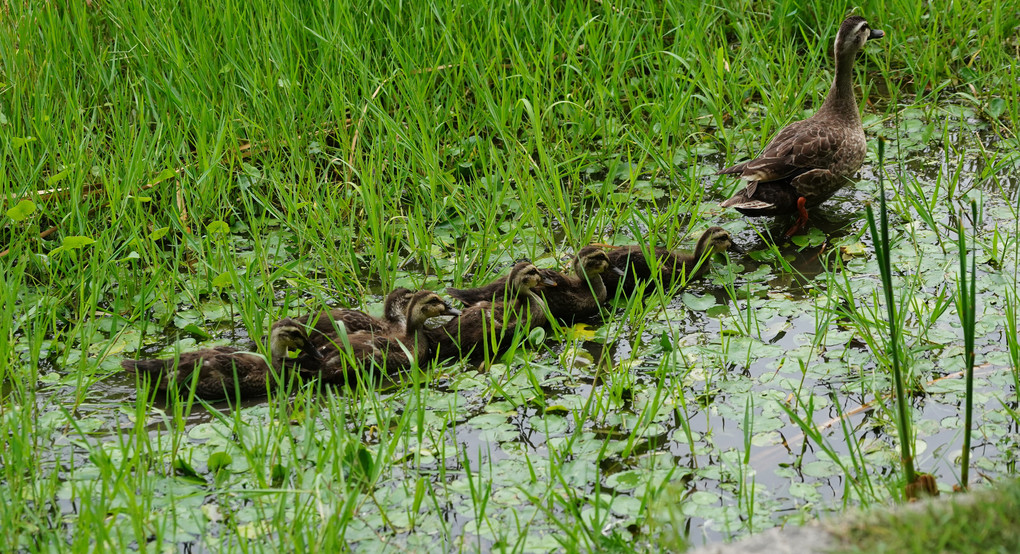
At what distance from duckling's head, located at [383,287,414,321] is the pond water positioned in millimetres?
428

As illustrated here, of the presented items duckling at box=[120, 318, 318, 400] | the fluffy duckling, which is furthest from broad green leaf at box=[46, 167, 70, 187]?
the fluffy duckling

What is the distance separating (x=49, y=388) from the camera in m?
4.24

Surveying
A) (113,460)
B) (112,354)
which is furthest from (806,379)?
(112,354)

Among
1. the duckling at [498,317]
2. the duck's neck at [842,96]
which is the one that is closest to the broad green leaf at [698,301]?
the duckling at [498,317]

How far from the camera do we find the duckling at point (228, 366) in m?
4.12

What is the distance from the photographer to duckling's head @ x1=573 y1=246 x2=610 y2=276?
190 inches

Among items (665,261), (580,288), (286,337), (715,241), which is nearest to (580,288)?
(580,288)

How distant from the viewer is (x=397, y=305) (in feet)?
15.6

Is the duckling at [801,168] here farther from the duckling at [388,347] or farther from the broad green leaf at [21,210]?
the broad green leaf at [21,210]

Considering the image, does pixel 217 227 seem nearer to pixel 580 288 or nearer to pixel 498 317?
pixel 498 317

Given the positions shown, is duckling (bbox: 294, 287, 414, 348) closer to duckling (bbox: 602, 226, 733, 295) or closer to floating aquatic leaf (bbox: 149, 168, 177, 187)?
duckling (bbox: 602, 226, 733, 295)

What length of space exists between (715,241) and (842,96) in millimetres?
1392

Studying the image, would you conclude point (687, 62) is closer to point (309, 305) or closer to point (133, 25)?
point (309, 305)

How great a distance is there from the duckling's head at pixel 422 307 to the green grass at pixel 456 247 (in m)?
0.34
